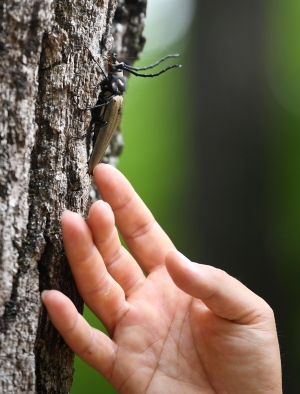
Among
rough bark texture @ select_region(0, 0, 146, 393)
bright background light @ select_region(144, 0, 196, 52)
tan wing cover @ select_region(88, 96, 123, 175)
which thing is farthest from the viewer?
bright background light @ select_region(144, 0, 196, 52)

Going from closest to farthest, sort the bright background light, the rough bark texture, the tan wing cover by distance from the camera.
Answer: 1. the rough bark texture
2. the tan wing cover
3. the bright background light

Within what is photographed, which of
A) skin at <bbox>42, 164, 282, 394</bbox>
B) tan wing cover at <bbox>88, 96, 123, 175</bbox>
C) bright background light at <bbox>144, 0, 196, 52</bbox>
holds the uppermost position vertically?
bright background light at <bbox>144, 0, 196, 52</bbox>

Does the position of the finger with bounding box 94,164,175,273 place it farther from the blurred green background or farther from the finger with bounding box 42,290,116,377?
the blurred green background

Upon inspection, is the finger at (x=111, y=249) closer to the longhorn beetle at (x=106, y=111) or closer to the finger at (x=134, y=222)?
the finger at (x=134, y=222)

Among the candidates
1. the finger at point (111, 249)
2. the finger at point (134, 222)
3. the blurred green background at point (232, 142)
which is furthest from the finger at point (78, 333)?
the blurred green background at point (232, 142)

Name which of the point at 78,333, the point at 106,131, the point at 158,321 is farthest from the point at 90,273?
the point at 106,131

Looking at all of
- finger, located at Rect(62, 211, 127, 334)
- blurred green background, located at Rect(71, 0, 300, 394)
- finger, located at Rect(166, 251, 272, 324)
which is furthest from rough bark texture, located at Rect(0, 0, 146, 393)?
blurred green background, located at Rect(71, 0, 300, 394)
